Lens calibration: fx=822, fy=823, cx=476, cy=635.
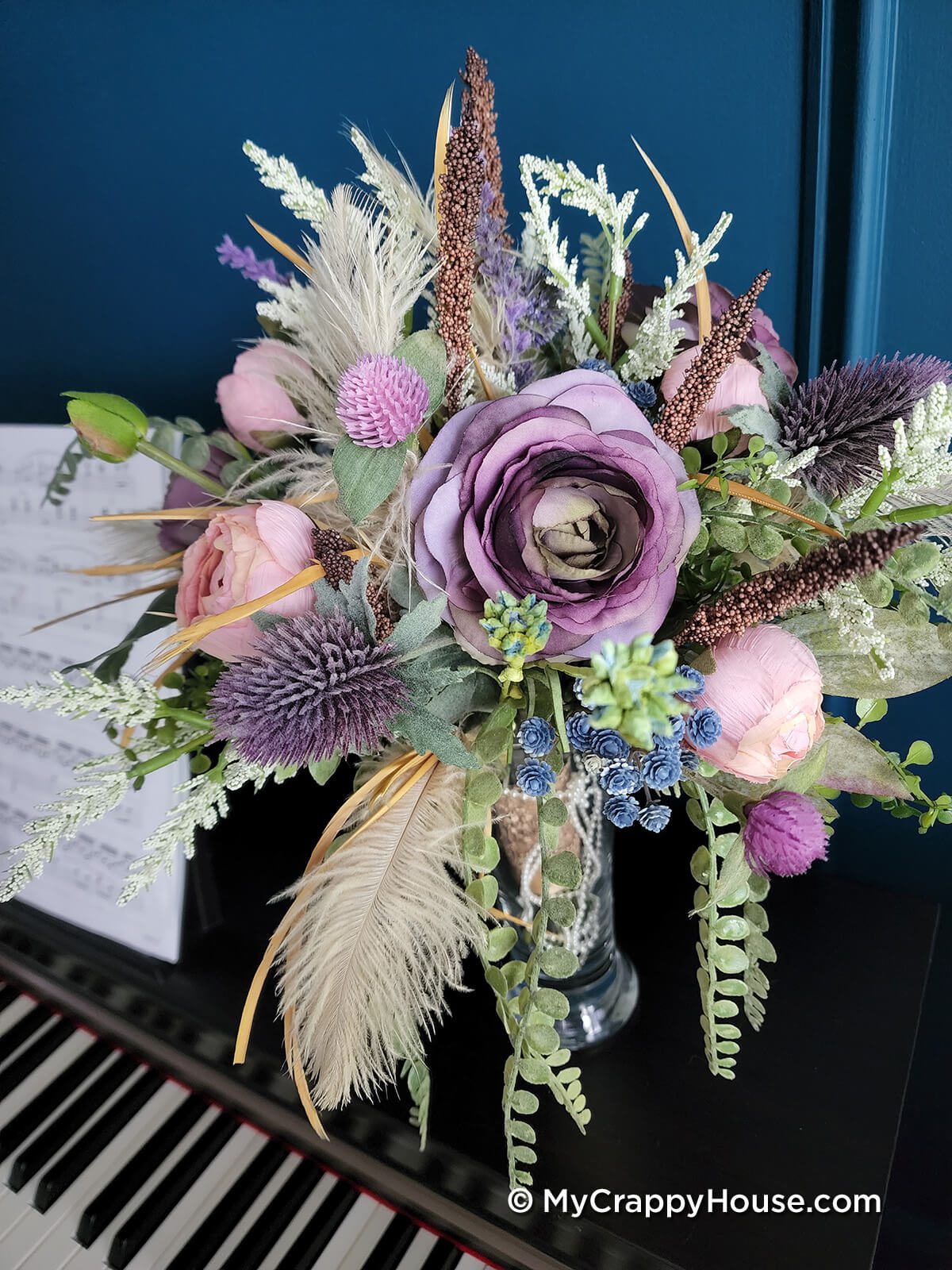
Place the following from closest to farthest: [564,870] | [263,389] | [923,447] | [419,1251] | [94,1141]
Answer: [923,447] < [564,870] < [263,389] < [419,1251] < [94,1141]

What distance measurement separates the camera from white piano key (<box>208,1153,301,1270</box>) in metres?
0.75

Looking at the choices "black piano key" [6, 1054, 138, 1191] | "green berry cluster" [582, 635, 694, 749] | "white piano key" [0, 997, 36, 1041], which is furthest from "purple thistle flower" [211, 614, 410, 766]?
"white piano key" [0, 997, 36, 1041]

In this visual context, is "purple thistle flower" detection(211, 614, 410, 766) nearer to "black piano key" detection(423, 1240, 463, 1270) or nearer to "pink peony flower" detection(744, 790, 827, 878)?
"pink peony flower" detection(744, 790, 827, 878)

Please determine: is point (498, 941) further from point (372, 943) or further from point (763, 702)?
point (763, 702)

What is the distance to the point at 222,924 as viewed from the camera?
3.11 ft

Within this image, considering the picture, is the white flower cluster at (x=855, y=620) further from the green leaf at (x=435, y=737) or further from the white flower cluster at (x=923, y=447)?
the green leaf at (x=435, y=737)

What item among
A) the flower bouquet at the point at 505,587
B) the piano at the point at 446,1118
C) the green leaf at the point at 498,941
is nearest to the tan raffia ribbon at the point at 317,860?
the flower bouquet at the point at 505,587

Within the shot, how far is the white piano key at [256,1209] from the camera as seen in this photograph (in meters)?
0.75

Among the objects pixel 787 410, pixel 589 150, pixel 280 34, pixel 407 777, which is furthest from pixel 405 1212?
pixel 280 34

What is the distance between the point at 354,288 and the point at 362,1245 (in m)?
0.79

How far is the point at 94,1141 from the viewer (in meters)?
0.84

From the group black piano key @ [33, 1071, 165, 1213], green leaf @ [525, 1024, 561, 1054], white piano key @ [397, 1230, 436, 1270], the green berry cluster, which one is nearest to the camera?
the green berry cluster

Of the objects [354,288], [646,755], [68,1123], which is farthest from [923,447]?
[68,1123]

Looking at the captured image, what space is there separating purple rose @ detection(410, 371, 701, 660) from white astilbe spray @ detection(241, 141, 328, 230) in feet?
0.63
